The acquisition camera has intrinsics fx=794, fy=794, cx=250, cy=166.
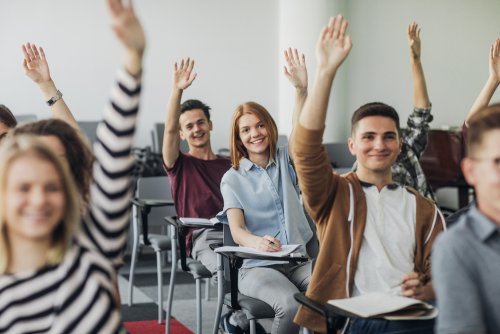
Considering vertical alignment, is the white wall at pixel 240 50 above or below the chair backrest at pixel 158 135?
above

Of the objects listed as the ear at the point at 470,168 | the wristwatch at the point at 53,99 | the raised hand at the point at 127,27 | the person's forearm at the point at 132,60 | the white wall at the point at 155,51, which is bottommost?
the ear at the point at 470,168

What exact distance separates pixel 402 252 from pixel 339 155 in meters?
5.42

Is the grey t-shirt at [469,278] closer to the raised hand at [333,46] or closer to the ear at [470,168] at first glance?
Result: the ear at [470,168]

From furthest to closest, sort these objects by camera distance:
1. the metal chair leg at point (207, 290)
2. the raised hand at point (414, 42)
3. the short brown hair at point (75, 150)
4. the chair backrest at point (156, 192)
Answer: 1. the metal chair leg at point (207, 290)
2. the chair backrest at point (156, 192)
3. the raised hand at point (414, 42)
4. the short brown hair at point (75, 150)

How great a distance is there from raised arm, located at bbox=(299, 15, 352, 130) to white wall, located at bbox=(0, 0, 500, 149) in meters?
5.84

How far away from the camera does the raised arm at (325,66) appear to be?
7.68 ft

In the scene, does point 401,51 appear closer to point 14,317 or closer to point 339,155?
point 339,155

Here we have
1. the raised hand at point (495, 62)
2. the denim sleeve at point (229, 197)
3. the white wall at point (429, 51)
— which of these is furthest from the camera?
the white wall at point (429, 51)

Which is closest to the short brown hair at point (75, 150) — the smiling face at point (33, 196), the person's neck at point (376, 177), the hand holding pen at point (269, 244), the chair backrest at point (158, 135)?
the smiling face at point (33, 196)

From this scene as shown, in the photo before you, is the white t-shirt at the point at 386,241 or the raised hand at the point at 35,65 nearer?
the white t-shirt at the point at 386,241

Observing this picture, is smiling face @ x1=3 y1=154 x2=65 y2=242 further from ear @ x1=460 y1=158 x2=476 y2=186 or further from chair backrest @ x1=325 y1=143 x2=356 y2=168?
chair backrest @ x1=325 y1=143 x2=356 y2=168

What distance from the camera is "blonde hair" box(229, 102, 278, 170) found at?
3.84 metres

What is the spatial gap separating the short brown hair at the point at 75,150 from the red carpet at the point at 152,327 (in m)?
2.71

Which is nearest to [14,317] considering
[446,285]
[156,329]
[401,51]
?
[446,285]
